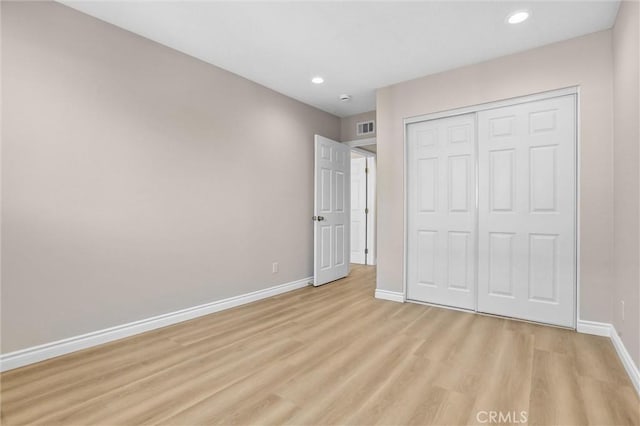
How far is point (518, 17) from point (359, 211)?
4.37 metres

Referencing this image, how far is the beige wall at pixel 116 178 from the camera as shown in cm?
215

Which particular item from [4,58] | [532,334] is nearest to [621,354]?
[532,334]

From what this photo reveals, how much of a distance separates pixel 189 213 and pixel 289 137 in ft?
5.91

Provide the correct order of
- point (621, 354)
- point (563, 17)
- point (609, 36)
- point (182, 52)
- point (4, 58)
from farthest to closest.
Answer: point (182, 52) < point (609, 36) < point (563, 17) < point (621, 354) < point (4, 58)

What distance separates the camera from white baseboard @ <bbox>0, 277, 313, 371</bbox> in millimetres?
2117

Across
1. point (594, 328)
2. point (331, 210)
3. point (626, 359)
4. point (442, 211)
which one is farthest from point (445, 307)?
point (331, 210)

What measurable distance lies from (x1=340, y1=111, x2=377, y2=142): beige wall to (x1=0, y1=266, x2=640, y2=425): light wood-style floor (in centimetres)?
313

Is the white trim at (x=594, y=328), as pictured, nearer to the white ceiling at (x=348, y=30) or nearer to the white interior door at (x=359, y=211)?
the white ceiling at (x=348, y=30)

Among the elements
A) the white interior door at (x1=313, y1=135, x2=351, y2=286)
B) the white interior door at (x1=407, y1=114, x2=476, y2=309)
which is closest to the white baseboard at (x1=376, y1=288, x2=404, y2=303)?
the white interior door at (x1=407, y1=114, x2=476, y2=309)

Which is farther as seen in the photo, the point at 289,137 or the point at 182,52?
Answer: the point at 289,137

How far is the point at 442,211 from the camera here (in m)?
3.54

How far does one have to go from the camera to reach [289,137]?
14.1 feet

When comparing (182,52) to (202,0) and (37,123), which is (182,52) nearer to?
(202,0)

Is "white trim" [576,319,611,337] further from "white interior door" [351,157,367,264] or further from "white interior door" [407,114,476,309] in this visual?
"white interior door" [351,157,367,264]
